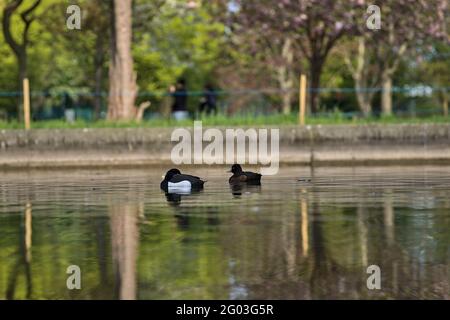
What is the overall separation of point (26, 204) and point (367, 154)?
13.1 meters

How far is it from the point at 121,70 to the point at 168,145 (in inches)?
196

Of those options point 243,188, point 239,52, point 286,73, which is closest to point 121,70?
point 243,188

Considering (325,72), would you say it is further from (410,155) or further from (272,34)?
(410,155)

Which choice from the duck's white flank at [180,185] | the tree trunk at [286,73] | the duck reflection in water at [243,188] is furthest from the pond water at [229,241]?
the tree trunk at [286,73]

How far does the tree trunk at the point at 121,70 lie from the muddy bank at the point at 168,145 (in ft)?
11.6

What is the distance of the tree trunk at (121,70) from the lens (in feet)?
107

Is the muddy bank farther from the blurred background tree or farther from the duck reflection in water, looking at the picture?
the duck reflection in water

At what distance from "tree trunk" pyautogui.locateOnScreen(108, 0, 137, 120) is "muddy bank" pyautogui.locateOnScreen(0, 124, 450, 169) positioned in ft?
11.6

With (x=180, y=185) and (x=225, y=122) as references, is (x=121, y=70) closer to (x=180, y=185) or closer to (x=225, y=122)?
(x=225, y=122)

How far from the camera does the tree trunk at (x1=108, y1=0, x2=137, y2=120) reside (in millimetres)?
32656

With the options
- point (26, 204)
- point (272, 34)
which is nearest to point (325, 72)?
point (272, 34)

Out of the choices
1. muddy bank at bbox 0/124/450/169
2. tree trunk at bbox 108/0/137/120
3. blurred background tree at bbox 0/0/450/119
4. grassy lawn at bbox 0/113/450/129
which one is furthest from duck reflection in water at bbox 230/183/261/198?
blurred background tree at bbox 0/0/450/119

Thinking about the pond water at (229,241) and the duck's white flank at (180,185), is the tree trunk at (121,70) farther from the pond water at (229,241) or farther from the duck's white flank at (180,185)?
the duck's white flank at (180,185)
